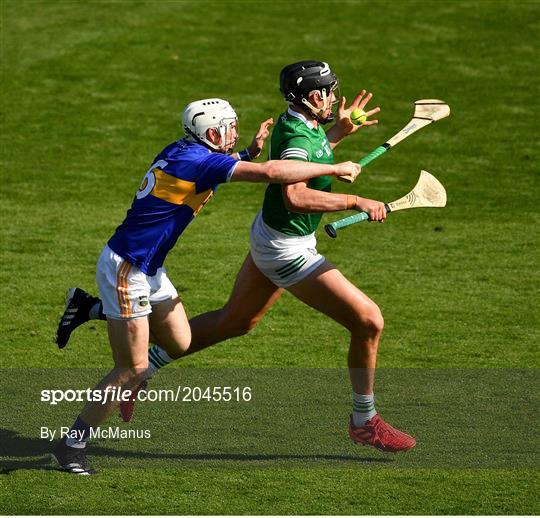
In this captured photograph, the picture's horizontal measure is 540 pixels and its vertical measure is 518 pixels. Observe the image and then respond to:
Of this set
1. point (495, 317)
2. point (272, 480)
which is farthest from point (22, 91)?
point (272, 480)

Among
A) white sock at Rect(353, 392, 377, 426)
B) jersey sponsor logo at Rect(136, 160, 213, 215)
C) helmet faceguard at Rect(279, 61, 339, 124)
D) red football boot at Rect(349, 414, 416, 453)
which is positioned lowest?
red football boot at Rect(349, 414, 416, 453)

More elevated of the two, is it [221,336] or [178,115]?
[221,336]

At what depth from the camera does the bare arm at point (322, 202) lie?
8.31m

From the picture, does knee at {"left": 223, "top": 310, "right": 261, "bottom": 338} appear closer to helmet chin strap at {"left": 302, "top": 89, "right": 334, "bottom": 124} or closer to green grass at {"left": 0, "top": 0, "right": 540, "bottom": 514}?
green grass at {"left": 0, "top": 0, "right": 540, "bottom": 514}

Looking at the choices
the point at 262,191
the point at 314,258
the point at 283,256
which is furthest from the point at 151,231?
the point at 262,191

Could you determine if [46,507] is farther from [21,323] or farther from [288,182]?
[21,323]

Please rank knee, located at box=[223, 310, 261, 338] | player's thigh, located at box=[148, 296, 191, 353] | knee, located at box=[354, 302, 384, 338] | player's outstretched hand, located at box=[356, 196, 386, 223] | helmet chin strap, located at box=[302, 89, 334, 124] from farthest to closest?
knee, located at box=[223, 310, 261, 338] → helmet chin strap, located at box=[302, 89, 334, 124] → knee, located at box=[354, 302, 384, 338] → player's thigh, located at box=[148, 296, 191, 353] → player's outstretched hand, located at box=[356, 196, 386, 223]

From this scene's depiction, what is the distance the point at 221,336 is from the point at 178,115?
853 centimetres

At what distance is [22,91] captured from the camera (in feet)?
59.7

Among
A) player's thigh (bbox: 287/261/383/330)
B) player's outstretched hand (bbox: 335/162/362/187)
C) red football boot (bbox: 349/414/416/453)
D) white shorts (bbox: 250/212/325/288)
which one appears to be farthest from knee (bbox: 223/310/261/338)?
player's outstretched hand (bbox: 335/162/362/187)

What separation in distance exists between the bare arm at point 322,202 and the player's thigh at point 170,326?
3.15 feet

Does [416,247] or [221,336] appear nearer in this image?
[221,336]

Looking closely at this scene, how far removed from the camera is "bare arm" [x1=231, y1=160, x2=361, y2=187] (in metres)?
8.02

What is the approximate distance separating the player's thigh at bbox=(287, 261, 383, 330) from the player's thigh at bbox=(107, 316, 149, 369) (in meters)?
1.14
